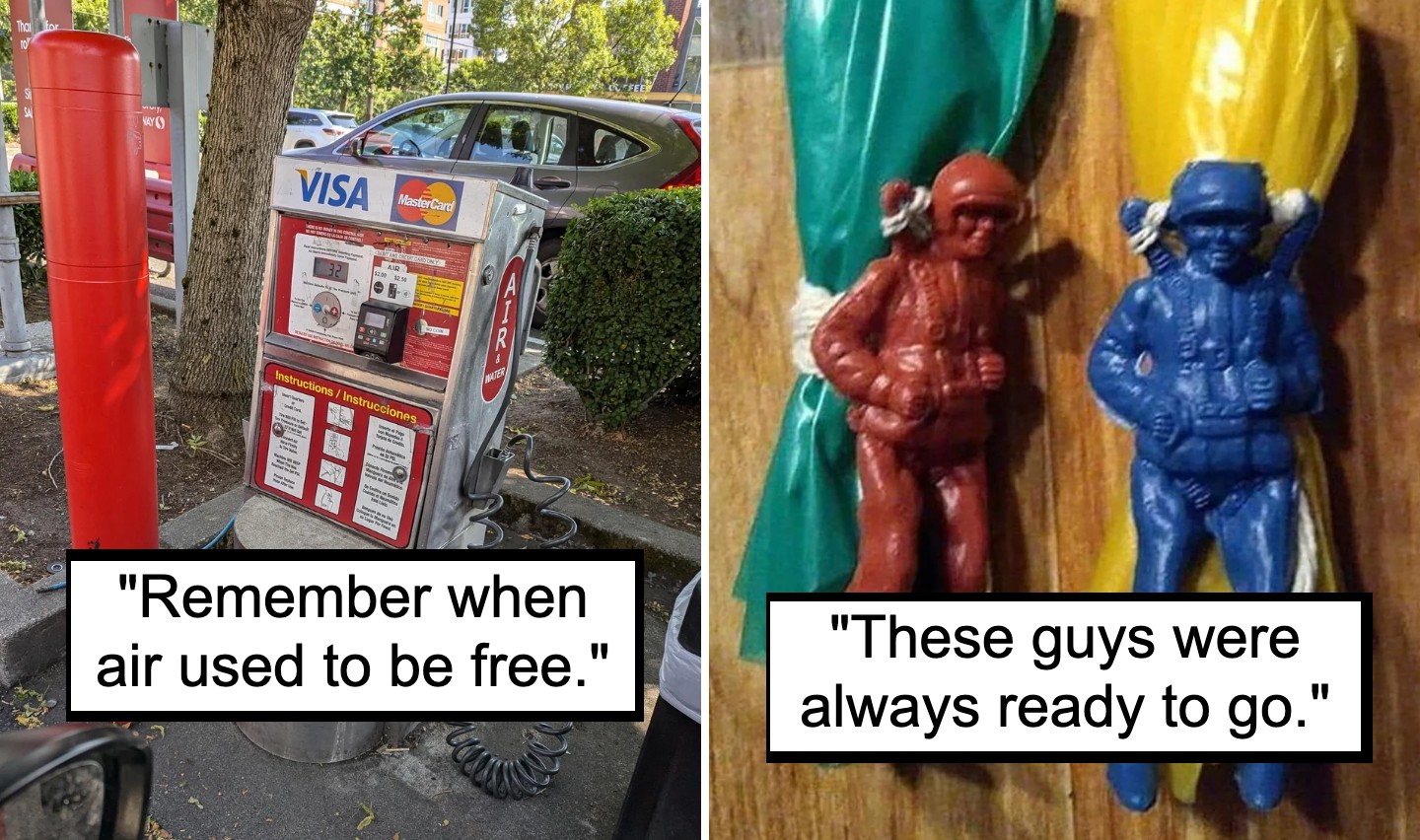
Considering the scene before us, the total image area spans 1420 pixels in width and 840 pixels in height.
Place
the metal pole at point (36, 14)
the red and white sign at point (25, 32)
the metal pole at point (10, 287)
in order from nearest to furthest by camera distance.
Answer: the metal pole at point (10, 287) < the metal pole at point (36, 14) < the red and white sign at point (25, 32)

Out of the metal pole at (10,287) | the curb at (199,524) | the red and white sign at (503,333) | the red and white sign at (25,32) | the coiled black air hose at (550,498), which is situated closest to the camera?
the red and white sign at (503,333)

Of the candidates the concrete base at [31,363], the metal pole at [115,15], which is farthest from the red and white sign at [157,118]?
the metal pole at [115,15]

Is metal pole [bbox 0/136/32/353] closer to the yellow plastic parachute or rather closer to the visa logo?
the visa logo

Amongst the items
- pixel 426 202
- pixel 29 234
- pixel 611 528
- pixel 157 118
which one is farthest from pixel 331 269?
pixel 29 234

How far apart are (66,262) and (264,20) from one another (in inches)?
70.7

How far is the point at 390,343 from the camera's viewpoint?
107 inches

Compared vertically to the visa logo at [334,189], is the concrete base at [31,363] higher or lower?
lower

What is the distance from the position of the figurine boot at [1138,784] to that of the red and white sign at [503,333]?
6.40 ft

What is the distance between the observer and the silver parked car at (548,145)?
22.0ft

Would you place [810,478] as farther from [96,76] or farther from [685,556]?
[685,556]

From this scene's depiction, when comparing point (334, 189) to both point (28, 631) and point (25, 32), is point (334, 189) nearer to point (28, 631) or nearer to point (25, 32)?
point (28, 631)

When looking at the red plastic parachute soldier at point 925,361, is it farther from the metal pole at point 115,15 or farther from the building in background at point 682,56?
the building in background at point 682,56

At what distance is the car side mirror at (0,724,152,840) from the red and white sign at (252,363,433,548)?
1.65 meters

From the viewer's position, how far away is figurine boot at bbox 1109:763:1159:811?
1.34 m
